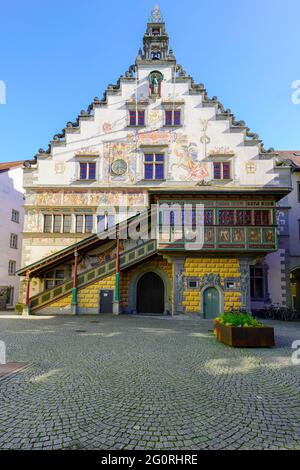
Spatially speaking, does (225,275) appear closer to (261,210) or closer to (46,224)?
(261,210)

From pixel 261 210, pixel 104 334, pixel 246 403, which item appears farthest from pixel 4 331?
pixel 261 210

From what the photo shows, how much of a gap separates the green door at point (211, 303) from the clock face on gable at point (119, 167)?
434 inches

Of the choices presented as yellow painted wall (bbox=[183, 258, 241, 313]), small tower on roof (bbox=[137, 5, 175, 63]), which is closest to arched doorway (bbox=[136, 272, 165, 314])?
yellow painted wall (bbox=[183, 258, 241, 313])

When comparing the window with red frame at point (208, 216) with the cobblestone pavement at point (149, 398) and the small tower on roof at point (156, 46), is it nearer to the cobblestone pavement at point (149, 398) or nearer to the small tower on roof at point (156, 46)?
the cobblestone pavement at point (149, 398)

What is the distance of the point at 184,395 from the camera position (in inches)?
197

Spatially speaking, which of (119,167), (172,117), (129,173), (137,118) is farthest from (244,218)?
(137,118)

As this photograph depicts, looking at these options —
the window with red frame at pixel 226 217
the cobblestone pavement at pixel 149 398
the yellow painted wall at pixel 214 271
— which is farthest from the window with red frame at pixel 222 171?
the cobblestone pavement at pixel 149 398

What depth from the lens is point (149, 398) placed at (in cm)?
485

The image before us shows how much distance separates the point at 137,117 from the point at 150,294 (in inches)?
548

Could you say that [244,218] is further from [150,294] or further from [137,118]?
[137,118]

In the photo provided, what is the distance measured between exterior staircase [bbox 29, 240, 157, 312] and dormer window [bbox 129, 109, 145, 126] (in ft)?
33.1

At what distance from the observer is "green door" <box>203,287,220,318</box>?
17.5 meters

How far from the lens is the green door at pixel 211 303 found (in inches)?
690

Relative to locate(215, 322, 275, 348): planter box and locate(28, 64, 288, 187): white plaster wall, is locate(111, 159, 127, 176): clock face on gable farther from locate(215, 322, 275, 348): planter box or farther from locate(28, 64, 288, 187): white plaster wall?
locate(215, 322, 275, 348): planter box
